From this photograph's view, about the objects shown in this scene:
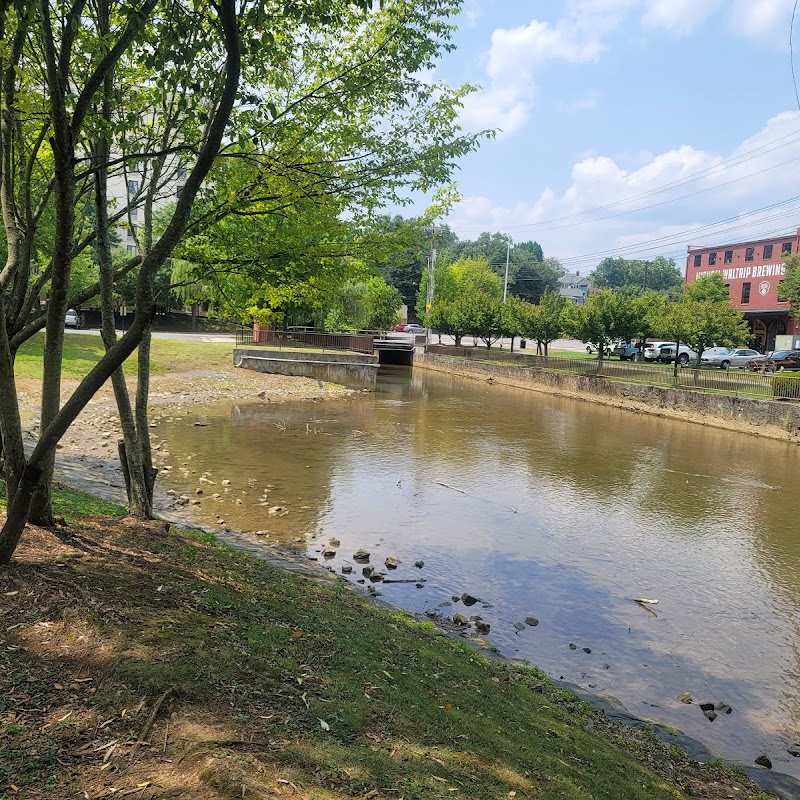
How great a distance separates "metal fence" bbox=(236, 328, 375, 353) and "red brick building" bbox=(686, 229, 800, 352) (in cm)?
3213

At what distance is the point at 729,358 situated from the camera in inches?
1937

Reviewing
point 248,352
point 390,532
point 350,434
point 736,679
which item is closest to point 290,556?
point 390,532

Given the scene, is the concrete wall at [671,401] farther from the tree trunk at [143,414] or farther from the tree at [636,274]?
the tree at [636,274]

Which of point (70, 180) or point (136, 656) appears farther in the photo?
point (70, 180)

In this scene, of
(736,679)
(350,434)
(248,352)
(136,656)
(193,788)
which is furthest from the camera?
(248,352)

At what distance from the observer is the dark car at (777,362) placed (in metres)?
44.0

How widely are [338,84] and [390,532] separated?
8493 millimetres

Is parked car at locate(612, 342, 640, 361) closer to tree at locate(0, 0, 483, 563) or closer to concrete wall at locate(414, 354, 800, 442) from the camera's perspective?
concrete wall at locate(414, 354, 800, 442)

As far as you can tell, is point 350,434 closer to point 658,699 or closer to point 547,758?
point 658,699

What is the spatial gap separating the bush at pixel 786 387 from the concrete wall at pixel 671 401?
0.80m

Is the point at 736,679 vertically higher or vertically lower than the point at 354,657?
lower

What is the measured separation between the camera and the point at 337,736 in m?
4.26

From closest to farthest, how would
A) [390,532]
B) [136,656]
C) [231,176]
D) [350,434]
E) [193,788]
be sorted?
[193,788], [136,656], [231,176], [390,532], [350,434]

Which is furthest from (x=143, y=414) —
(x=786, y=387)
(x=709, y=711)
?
(x=786, y=387)
